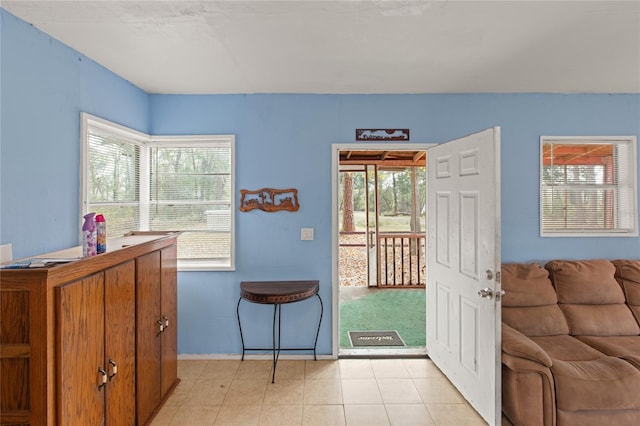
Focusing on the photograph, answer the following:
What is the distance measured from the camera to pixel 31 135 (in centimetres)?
184

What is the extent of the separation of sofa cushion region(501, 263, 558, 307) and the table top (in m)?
1.64

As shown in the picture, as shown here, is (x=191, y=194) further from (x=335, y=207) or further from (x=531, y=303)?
(x=531, y=303)

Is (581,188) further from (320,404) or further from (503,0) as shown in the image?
(320,404)

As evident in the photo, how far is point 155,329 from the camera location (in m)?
2.31

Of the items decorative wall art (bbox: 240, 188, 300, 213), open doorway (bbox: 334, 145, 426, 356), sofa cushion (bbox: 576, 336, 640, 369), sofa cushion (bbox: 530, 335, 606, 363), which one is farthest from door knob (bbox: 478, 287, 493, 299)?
open doorway (bbox: 334, 145, 426, 356)

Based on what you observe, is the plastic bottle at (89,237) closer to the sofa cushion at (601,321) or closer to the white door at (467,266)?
the white door at (467,266)

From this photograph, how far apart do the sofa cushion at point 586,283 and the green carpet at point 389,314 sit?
139 cm

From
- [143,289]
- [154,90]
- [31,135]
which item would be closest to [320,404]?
[143,289]

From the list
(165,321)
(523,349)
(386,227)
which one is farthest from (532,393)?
(386,227)

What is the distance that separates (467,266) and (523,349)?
0.62m

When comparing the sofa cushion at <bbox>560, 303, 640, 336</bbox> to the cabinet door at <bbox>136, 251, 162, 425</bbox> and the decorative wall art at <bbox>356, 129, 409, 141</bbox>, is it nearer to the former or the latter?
the decorative wall art at <bbox>356, 129, 409, 141</bbox>

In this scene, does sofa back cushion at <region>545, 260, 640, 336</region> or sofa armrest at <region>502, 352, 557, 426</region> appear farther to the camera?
sofa back cushion at <region>545, 260, 640, 336</region>

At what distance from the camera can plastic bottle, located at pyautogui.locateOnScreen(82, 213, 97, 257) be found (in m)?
A: 1.69

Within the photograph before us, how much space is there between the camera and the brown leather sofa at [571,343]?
1980 millimetres
